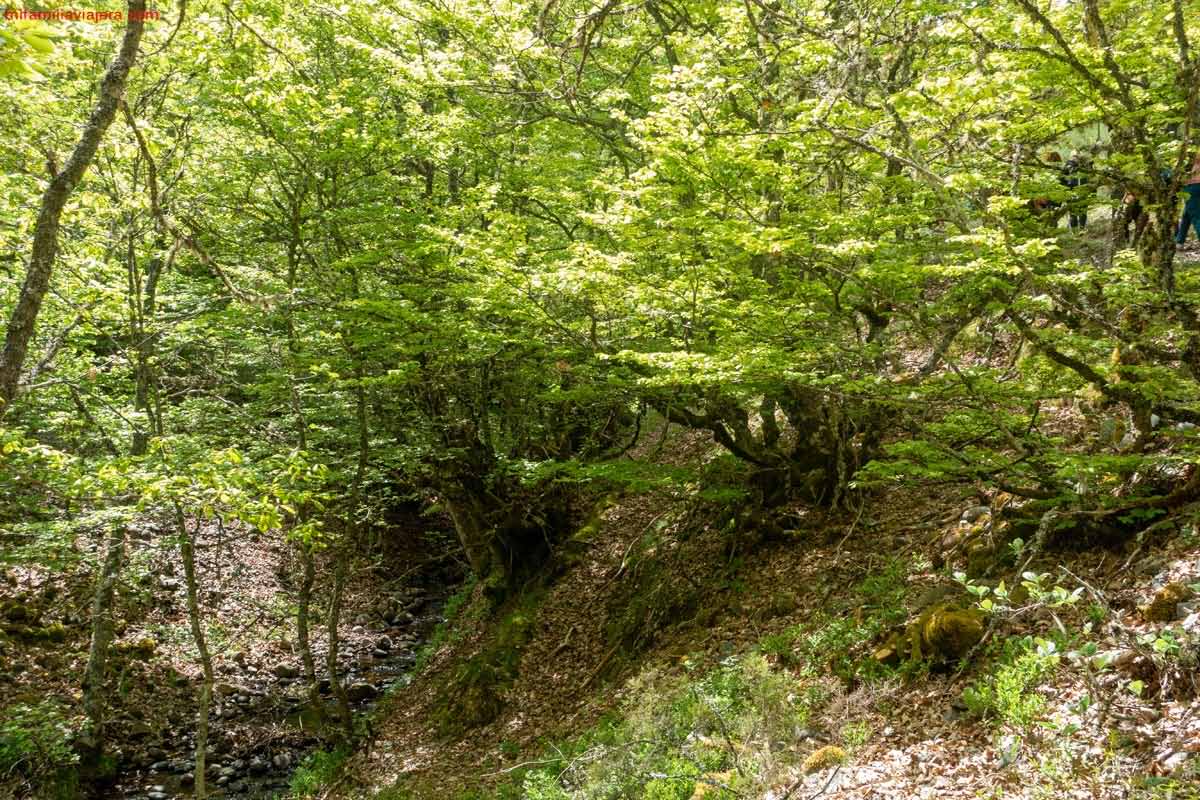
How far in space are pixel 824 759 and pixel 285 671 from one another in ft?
34.2

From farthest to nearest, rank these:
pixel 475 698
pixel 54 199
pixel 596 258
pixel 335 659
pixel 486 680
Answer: pixel 486 680, pixel 475 698, pixel 335 659, pixel 596 258, pixel 54 199

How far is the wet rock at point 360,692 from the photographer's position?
38.8 ft

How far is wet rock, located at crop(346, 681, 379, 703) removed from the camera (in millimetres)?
11819

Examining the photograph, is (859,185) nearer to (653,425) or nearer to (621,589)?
(621,589)

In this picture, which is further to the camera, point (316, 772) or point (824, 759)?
point (316, 772)

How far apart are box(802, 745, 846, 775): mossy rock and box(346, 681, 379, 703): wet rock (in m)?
8.85

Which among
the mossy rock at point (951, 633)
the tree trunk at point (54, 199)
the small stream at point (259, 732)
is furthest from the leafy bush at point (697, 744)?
the small stream at point (259, 732)

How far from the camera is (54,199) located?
349cm

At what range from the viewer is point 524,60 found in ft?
28.2

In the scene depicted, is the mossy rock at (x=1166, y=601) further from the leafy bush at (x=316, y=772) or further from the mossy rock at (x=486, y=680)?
the leafy bush at (x=316, y=772)

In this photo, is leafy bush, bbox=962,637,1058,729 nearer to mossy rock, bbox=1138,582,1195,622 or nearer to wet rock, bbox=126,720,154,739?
mossy rock, bbox=1138,582,1195,622

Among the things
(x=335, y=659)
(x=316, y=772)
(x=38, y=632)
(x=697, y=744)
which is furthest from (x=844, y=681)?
(x=38, y=632)

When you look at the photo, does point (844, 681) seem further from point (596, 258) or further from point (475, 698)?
point (475, 698)

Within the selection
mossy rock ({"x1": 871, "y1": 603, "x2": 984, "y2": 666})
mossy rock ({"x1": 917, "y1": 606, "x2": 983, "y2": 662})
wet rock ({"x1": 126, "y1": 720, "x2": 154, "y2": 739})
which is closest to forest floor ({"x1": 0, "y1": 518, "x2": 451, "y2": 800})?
wet rock ({"x1": 126, "y1": 720, "x2": 154, "y2": 739})
